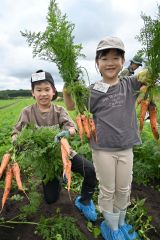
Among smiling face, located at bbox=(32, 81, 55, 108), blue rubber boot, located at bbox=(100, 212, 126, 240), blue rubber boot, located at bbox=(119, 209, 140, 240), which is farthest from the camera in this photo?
smiling face, located at bbox=(32, 81, 55, 108)

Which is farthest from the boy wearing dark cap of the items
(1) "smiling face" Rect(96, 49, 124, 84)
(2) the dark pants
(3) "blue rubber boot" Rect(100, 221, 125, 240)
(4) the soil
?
(1) "smiling face" Rect(96, 49, 124, 84)

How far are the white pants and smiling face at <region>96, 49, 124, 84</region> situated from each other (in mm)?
817

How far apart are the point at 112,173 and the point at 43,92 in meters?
1.27

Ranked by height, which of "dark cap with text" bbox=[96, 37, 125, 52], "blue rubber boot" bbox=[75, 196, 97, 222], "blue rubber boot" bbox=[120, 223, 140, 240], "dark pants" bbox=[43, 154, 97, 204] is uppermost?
"dark cap with text" bbox=[96, 37, 125, 52]

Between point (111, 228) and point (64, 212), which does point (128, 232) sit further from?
point (64, 212)

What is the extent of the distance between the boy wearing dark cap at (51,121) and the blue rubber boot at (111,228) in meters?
0.32

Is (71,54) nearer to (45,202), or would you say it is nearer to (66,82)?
(66,82)

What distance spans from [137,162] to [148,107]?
2036 mm

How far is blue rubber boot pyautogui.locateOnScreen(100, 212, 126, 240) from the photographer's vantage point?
354 cm

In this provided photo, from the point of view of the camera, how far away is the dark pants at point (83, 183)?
3875mm

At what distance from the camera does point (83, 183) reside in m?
4.05

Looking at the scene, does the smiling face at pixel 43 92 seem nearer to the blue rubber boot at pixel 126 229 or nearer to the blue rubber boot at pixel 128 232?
the blue rubber boot at pixel 126 229

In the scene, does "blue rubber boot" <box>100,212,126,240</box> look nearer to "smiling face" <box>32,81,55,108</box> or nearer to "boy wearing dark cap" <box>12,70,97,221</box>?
"boy wearing dark cap" <box>12,70,97,221</box>

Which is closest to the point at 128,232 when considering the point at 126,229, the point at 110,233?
the point at 126,229
